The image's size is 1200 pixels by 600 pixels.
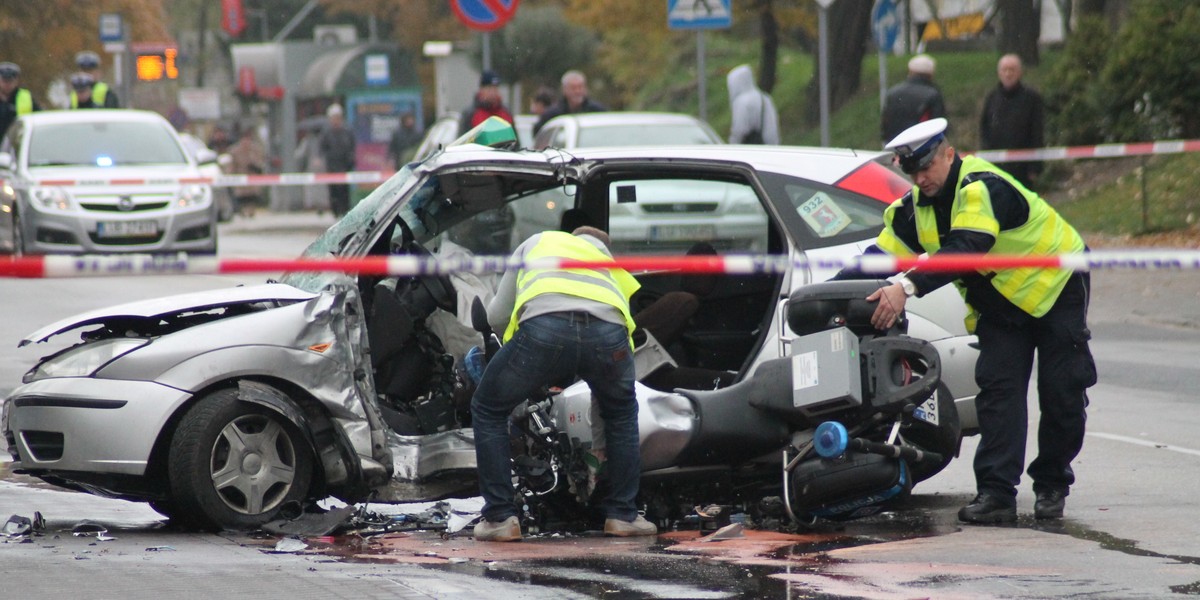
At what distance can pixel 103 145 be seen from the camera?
60.7ft

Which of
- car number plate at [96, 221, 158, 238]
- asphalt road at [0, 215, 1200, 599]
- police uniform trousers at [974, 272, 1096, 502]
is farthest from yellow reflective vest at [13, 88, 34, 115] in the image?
police uniform trousers at [974, 272, 1096, 502]

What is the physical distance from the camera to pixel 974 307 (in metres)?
7.03

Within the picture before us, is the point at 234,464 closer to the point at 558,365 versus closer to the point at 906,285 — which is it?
the point at 558,365

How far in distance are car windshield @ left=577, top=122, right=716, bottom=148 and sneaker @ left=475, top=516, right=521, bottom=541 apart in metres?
10.6

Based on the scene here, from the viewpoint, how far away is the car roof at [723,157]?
7219 millimetres

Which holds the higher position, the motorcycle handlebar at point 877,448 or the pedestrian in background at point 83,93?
the pedestrian in background at point 83,93

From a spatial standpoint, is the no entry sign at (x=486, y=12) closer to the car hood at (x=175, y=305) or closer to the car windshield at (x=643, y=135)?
the car windshield at (x=643, y=135)

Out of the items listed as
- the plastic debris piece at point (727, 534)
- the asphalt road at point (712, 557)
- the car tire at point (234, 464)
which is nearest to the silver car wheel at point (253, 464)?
the car tire at point (234, 464)

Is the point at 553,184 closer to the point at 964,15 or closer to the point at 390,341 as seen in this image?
the point at 390,341

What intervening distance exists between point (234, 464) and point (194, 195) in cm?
1164

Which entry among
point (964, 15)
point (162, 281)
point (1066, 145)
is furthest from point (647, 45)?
point (162, 281)

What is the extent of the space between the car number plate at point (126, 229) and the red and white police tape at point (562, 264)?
10900 millimetres

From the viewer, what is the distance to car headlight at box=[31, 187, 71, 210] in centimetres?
1720

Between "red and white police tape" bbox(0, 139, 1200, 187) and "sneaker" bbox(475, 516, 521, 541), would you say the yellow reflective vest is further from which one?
"sneaker" bbox(475, 516, 521, 541)
